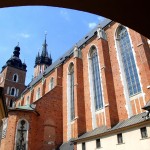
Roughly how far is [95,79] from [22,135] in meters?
10.1

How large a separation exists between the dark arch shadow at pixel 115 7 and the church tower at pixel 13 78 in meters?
45.5

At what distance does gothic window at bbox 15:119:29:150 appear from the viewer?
2105 centimetres

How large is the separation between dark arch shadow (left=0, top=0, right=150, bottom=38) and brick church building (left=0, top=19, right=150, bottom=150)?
38.9 ft

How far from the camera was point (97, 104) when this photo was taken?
68.5 feet

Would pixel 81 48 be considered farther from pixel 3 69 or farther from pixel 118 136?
pixel 3 69

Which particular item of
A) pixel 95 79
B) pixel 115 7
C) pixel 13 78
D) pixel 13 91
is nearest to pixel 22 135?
pixel 95 79

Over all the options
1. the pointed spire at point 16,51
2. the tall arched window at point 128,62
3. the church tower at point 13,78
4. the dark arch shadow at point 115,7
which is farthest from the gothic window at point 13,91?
the dark arch shadow at point 115,7

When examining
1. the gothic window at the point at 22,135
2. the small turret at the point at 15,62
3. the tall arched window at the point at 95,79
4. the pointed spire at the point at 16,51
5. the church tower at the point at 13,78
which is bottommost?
the gothic window at the point at 22,135

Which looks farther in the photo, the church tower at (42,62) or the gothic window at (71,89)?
the church tower at (42,62)

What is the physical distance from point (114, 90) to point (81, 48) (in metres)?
9.01

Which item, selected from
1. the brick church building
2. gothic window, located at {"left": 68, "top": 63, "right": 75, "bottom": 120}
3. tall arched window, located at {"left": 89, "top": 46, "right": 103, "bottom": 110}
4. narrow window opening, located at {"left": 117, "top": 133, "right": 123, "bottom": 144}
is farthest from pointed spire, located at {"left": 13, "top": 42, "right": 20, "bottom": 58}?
narrow window opening, located at {"left": 117, "top": 133, "right": 123, "bottom": 144}

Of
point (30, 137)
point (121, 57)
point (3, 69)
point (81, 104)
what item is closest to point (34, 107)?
point (30, 137)

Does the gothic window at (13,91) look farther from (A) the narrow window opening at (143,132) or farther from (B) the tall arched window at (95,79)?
(A) the narrow window opening at (143,132)

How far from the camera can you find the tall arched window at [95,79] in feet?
68.4
